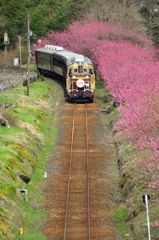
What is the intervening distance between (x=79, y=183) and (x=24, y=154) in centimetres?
526

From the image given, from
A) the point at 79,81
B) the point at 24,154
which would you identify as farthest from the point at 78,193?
the point at 79,81

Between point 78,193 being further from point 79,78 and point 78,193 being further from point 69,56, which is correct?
point 69,56

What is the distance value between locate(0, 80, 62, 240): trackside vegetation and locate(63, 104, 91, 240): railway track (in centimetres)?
152

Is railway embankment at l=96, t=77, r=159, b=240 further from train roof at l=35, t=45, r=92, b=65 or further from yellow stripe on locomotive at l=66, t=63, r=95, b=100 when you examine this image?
train roof at l=35, t=45, r=92, b=65

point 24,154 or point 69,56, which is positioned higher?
point 69,56

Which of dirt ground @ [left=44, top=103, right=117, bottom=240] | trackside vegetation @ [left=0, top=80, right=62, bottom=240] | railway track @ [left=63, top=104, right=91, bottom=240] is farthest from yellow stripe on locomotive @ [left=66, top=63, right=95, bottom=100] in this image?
railway track @ [left=63, top=104, right=91, bottom=240]

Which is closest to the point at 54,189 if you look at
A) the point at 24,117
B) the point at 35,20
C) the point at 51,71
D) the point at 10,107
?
the point at 24,117

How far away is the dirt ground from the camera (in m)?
31.8

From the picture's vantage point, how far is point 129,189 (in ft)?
121

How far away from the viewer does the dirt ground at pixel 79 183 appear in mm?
31766

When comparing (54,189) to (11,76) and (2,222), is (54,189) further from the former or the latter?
(11,76)

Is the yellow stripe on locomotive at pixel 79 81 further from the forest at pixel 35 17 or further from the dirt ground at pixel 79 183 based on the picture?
the forest at pixel 35 17

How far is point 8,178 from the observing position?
36656 millimetres

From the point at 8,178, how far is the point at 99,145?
1344cm
